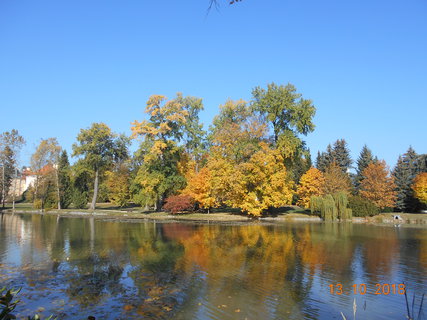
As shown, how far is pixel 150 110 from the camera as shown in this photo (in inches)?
1727

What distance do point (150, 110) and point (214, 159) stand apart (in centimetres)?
1113

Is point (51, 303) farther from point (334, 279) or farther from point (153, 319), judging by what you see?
point (334, 279)

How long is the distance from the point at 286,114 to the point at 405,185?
2127 cm

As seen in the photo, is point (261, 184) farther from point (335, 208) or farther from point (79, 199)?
point (79, 199)

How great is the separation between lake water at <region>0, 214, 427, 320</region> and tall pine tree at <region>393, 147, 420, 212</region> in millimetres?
29551

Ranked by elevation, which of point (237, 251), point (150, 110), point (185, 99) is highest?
point (185, 99)

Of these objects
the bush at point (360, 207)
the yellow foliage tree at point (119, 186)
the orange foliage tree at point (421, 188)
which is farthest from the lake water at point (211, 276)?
the yellow foliage tree at point (119, 186)

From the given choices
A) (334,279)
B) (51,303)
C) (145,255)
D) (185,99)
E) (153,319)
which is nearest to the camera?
(153,319)

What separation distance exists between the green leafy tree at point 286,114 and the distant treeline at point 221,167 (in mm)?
129

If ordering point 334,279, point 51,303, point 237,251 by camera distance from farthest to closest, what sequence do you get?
point 237,251
point 334,279
point 51,303

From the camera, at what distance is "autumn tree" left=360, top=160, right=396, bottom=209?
138 feet

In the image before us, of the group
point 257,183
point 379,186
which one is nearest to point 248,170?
point 257,183

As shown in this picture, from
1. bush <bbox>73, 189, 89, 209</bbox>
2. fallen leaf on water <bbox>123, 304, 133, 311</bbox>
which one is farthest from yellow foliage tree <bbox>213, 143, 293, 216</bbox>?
fallen leaf on water <bbox>123, 304, 133, 311</bbox>

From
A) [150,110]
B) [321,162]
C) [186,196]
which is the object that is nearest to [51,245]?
[186,196]
